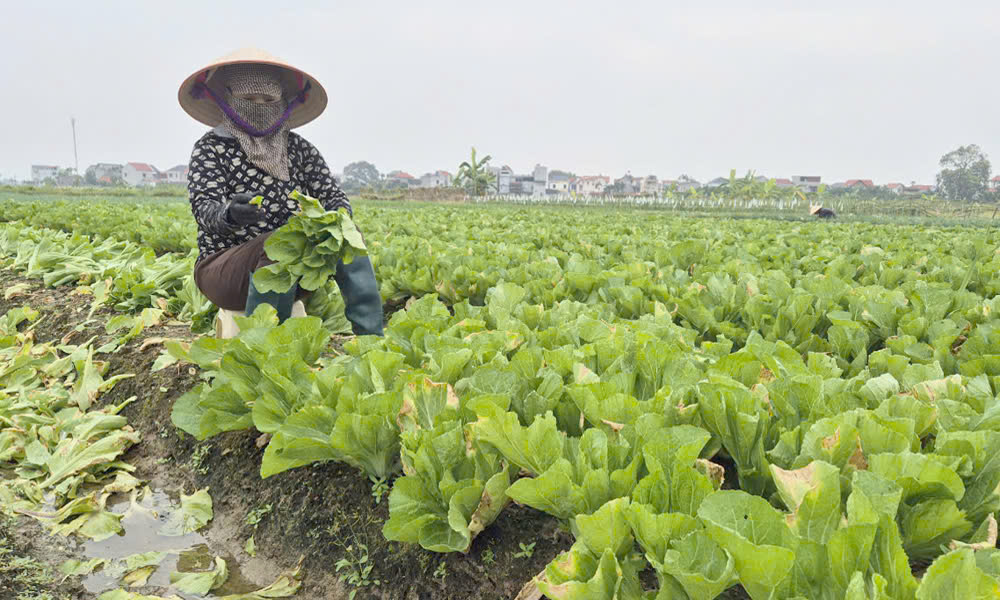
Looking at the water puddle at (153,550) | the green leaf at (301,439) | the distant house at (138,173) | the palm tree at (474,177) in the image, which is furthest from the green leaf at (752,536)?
the distant house at (138,173)

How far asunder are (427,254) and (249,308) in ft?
7.19

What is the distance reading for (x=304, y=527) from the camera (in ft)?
7.18

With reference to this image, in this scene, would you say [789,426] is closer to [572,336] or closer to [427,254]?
[572,336]

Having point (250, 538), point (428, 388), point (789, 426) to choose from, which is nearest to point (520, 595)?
point (428, 388)

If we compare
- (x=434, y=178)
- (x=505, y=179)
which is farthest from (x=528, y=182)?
(x=434, y=178)

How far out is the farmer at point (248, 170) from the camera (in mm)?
3219

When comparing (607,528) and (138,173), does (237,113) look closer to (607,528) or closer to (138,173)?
(607,528)

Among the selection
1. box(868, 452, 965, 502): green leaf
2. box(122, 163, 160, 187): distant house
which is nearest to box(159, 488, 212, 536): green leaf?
box(868, 452, 965, 502): green leaf

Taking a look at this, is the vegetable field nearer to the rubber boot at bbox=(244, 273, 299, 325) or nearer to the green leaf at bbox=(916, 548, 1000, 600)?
the green leaf at bbox=(916, 548, 1000, 600)

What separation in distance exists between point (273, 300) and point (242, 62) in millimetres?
1151

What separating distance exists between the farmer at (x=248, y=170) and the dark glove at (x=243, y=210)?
0.45ft

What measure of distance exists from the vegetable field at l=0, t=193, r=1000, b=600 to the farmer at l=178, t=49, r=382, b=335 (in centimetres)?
52

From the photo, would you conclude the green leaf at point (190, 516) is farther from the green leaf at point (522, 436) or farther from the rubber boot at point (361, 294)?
the green leaf at point (522, 436)

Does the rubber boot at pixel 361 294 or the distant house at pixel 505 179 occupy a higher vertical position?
the distant house at pixel 505 179
